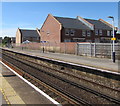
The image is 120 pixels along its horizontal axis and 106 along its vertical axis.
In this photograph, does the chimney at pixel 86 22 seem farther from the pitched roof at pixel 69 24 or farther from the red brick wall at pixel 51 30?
the red brick wall at pixel 51 30

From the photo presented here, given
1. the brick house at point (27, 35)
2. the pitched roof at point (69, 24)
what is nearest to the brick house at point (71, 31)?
the pitched roof at point (69, 24)

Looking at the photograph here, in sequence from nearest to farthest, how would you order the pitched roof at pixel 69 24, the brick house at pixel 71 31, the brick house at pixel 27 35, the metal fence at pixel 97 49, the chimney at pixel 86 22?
the metal fence at pixel 97 49, the brick house at pixel 71 31, the pitched roof at pixel 69 24, the chimney at pixel 86 22, the brick house at pixel 27 35

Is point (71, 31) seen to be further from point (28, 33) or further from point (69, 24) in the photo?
point (28, 33)

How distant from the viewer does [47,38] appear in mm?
47188

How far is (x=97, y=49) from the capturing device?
20.6 metres

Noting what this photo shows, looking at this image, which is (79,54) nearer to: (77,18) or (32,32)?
(77,18)

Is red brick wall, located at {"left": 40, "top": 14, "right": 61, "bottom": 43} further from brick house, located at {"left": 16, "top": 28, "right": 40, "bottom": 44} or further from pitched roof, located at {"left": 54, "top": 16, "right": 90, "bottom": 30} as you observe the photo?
brick house, located at {"left": 16, "top": 28, "right": 40, "bottom": 44}

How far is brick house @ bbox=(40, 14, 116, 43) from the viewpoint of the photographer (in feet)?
137

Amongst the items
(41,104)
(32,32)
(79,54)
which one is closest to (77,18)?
(32,32)

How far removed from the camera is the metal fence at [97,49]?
61.5 ft

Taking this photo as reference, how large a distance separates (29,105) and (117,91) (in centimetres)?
500

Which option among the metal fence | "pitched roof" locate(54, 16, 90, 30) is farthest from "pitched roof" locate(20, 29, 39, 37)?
the metal fence

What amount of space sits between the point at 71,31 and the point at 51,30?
615 cm

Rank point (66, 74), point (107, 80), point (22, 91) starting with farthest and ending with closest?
point (66, 74)
point (107, 80)
point (22, 91)
